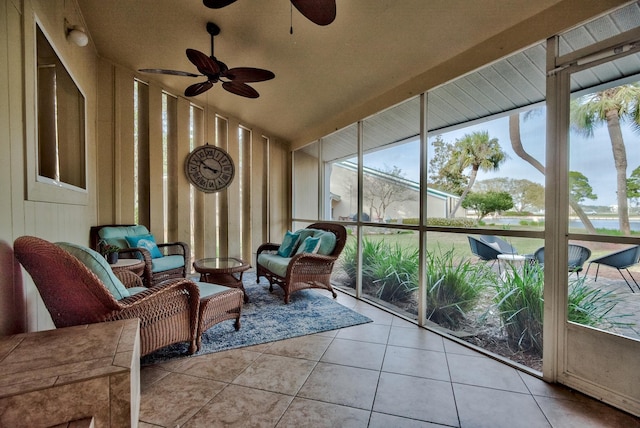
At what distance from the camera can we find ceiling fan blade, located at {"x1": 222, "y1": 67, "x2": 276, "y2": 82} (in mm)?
2779

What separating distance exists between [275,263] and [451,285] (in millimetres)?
2135

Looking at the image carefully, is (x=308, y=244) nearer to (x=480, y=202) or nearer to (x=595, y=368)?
(x=480, y=202)

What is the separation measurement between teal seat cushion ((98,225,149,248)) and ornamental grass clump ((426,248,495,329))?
380cm

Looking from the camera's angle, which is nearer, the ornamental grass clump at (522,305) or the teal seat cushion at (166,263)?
the ornamental grass clump at (522,305)

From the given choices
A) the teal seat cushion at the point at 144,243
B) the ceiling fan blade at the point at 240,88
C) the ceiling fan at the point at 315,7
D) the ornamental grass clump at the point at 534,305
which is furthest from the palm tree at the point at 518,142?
the teal seat cushion at the point at 144,243

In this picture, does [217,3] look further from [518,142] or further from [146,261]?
[146,261]

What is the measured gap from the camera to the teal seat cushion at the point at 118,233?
3.63 metres

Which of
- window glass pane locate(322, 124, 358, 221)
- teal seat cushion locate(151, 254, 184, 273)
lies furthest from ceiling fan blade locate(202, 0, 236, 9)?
teal seat cushion locate(151, 254, 184, 273)

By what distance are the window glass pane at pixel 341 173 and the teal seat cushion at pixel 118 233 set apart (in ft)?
9.45

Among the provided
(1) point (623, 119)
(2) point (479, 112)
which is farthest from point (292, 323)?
(1) point (623, 119)

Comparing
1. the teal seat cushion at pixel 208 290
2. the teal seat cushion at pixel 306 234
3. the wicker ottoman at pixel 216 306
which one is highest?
the teal seat cushion at pixel 306 234

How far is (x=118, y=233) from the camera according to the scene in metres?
3.75

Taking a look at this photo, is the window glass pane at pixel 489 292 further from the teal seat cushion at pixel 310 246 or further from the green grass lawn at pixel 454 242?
the teal seat cushion at pixel 310 246

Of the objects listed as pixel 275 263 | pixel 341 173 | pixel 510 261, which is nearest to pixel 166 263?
pixel 275 263
